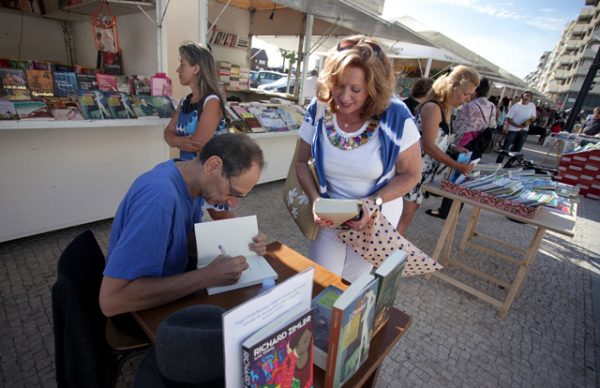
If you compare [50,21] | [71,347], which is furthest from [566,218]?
[50,21]

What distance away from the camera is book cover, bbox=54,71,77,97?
2.52m

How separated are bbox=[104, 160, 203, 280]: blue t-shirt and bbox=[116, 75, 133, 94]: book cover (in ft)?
7.36

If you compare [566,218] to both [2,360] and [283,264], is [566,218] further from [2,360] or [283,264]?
[2,360]

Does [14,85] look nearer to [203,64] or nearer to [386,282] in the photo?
[203,64]

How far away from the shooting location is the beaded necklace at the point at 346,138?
1.44 m

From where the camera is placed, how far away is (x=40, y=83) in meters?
2.40

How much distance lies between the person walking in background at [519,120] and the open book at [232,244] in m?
7.73

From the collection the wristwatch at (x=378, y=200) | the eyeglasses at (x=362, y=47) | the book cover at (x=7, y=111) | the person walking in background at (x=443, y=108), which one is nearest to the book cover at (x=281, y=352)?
the wristwatch at (x=378, y=200)

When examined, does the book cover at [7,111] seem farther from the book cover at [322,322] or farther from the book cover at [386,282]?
the book cover at [386,282]

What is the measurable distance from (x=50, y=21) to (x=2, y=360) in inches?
185

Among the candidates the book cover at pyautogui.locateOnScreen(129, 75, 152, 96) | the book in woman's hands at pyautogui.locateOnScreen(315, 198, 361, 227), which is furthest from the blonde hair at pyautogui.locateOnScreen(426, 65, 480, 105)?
the book cover at pyautogui.locateOnScreen(129, 75, 152, 96)

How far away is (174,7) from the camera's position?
362cm

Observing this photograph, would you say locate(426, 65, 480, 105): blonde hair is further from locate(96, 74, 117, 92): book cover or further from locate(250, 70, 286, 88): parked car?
locate(250, 70, 286, 88): parked car

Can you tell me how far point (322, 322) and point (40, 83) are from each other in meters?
2.84
